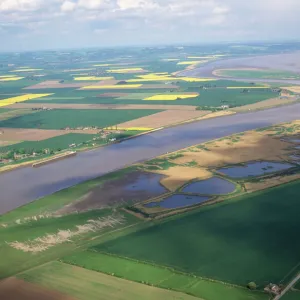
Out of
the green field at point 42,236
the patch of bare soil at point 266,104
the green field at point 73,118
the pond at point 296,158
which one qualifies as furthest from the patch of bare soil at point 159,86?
the green field at point 42,236

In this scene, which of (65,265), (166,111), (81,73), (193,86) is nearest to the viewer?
(65,265)

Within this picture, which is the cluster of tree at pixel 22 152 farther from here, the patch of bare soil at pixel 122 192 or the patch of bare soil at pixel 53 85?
the patch of bare soil at pixel 53 85

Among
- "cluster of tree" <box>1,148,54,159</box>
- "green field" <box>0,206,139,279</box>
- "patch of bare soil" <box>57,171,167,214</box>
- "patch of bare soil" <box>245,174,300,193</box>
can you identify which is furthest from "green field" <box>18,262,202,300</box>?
"cluster of tree" <box>1,148,54,159</box>

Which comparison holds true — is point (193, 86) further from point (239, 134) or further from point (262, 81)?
point (239, 134)

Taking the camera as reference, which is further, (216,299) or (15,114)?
(15,114)

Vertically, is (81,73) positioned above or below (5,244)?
above

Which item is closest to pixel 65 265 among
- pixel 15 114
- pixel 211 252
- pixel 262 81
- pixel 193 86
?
pixel 211 252

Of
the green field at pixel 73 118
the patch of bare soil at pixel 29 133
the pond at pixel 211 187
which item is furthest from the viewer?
the green field at pixel 73 118
